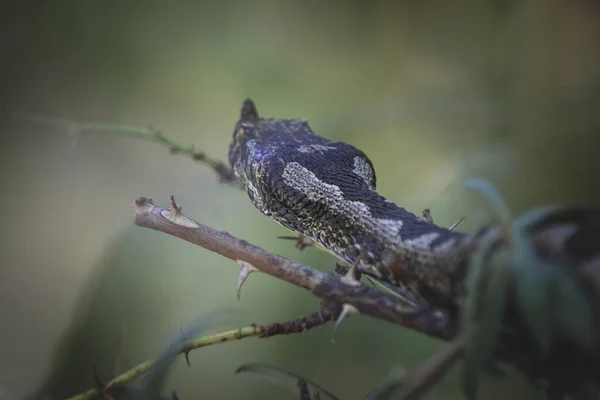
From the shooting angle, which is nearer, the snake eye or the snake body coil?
the snake body coil

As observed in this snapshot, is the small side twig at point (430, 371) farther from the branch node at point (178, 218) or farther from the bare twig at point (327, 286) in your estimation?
the branch node at point (178, 218)

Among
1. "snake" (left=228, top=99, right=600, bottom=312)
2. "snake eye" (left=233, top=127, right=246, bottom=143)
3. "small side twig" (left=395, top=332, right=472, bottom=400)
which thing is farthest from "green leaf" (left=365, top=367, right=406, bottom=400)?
"snake eye" (left=233, top=127, right=246, bottom=143)

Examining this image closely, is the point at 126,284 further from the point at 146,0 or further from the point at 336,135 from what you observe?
the point at 146,0

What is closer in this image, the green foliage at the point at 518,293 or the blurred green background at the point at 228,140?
the green foliage at the point at 518,293

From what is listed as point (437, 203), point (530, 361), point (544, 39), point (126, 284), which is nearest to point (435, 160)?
point (437, 203)

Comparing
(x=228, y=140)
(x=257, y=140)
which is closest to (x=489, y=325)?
(x=257, y=140)

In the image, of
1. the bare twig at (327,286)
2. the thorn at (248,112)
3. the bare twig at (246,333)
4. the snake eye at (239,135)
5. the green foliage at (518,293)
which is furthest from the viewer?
the thorn at (248,112)

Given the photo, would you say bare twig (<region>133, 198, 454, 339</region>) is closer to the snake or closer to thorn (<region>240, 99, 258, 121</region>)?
the snake

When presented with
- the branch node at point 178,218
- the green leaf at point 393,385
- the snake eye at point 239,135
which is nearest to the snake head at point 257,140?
→ the snake eye at point 239,135
